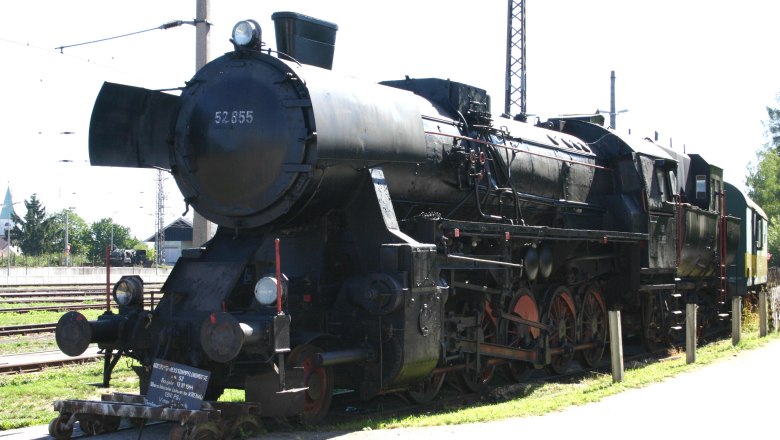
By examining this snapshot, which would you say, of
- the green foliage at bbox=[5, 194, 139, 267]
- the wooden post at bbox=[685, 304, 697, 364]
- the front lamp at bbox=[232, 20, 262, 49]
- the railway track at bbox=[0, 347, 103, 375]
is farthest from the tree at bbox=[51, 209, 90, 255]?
the front lamp at bbox=[232, 20, 262, 49]

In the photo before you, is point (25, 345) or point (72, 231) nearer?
point (25, 345)

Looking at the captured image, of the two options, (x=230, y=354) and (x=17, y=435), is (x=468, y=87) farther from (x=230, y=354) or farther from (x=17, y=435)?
(x=17, y=435)

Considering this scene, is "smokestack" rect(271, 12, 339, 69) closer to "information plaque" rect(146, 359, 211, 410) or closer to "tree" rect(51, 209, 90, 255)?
"information plaque" rect(146, 359, 211, 410)

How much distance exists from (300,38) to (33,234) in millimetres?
99462

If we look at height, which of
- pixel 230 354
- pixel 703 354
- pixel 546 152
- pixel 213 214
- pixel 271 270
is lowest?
pixel 703 354

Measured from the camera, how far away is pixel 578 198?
1330 centimetres

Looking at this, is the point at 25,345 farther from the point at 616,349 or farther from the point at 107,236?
the point at 107,236

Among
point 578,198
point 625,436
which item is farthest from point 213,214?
point 578,198

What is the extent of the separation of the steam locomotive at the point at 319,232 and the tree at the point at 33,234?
97.7 m

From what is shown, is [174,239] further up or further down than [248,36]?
further down

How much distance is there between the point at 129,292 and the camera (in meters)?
8.55

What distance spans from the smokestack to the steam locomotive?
0.02 metres

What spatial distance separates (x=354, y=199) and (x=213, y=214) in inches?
59.7

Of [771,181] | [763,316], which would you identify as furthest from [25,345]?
[771,181]
